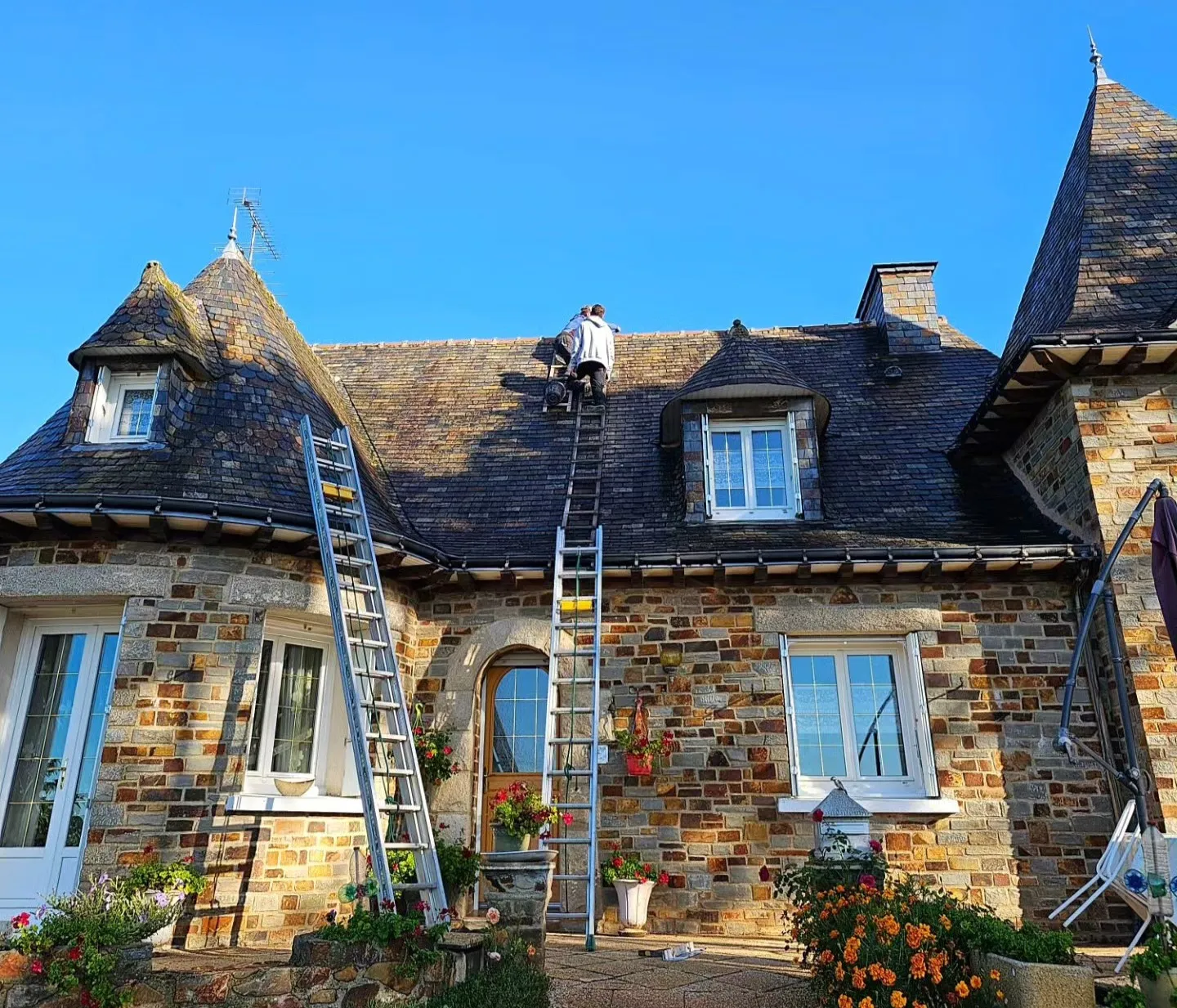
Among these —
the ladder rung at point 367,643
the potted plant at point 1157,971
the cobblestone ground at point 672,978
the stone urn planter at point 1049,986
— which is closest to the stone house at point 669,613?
the ladder rung at point 367,643

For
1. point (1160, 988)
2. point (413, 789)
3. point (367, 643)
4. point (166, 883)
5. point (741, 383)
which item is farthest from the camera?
point (741, 383)

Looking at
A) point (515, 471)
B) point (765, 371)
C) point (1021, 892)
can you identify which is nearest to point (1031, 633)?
point (1021, 892)

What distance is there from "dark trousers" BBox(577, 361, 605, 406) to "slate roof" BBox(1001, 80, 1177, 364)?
4.81 m

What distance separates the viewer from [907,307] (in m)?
12.5

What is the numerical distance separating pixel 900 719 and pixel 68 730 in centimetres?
719

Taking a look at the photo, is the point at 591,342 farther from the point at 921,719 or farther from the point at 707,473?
the point at 921,719

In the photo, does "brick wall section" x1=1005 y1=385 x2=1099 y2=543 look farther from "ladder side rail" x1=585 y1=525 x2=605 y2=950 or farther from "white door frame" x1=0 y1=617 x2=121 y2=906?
"white door frame" x1=0 y1=617 x2=121 y2=906

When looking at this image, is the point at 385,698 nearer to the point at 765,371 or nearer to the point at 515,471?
the point at 515,471

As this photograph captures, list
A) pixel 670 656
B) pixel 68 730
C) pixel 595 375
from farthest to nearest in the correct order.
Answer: pixel 595 375, pixel 670 656, pixel 68 730

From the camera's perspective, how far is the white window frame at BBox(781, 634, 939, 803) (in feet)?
25.8

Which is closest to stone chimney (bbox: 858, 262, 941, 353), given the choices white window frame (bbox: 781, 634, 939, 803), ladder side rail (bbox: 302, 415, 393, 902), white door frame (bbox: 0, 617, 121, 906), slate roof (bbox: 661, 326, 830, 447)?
slate roof (bbox: 661, 326, 830, 447)

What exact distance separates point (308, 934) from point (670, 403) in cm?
633

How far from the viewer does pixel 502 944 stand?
201 inches

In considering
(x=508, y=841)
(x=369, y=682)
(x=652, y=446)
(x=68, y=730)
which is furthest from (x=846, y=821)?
(x=68, y=730)
